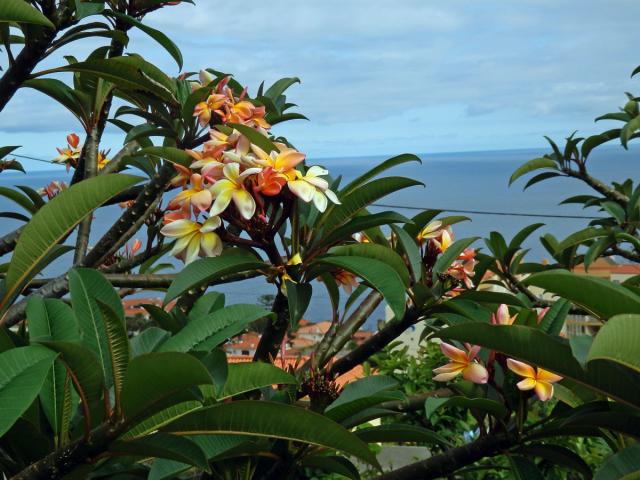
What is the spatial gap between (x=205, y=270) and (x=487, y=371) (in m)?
0.45

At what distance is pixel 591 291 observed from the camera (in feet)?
2.71

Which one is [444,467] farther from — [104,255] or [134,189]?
[134,189]

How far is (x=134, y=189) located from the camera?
173 centimetres

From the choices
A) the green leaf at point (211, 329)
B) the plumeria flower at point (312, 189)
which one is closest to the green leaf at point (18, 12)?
the plumeria flower at point (312, 189)

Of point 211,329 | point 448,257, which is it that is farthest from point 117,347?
point 448,257

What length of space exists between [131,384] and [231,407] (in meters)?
0.12

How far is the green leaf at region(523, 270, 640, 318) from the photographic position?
809 millimetres

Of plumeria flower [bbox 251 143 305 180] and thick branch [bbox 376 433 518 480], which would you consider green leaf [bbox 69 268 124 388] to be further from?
thick branch [bbox 376 433 518 480]

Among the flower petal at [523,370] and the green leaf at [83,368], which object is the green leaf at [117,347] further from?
the flower petal at [523,370]

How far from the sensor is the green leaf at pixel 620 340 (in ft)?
2.33

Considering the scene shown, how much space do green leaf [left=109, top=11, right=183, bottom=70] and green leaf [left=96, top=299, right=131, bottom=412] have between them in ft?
2.97

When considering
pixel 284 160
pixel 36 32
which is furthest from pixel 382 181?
pixel 36 32

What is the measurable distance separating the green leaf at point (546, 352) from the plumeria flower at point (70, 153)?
66.7 inches

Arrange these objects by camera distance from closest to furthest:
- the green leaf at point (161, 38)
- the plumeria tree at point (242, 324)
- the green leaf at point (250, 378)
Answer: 1. the plumeria tree at point (242, 324)
2. the green leaf at point (250, 378)
3. the green leaf at point (161, 38)
